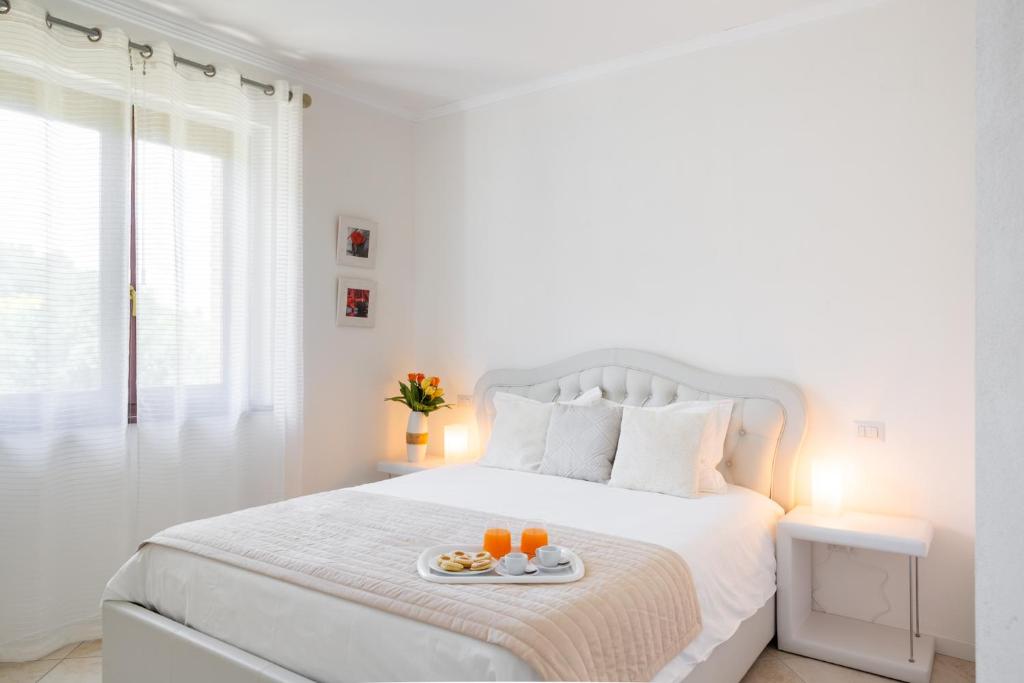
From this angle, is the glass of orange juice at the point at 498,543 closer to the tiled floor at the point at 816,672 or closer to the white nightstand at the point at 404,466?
the tiled floor at the point at 816,672

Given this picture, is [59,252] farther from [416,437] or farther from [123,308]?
[416,437]

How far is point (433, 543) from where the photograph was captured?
2215 millimetres

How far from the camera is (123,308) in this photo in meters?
3.03

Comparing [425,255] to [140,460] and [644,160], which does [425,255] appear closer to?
[644,160]

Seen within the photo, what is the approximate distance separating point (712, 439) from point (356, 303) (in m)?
2.26

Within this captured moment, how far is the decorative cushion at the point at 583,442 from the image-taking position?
3168 millimetres

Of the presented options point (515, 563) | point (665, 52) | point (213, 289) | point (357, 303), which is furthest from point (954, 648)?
point (213, 289)

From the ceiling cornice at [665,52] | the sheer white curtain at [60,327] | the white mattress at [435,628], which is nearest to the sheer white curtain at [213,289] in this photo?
the sheer white curtain at [60,327]

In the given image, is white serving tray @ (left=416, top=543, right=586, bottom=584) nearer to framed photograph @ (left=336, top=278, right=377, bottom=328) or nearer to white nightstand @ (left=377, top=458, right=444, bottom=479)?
white nightstand @ (left=377, top=458, right=444, bottom=479)

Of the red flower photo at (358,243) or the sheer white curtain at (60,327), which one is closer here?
the sheer white curtain at (60,327)

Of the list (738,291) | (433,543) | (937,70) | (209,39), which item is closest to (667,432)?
(738,291)

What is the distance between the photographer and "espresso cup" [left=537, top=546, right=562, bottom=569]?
76.7 inches

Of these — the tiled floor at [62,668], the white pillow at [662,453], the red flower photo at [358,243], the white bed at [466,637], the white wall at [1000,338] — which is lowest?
the tiled floor at [62,668]

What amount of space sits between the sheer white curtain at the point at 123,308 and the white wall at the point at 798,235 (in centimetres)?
138
